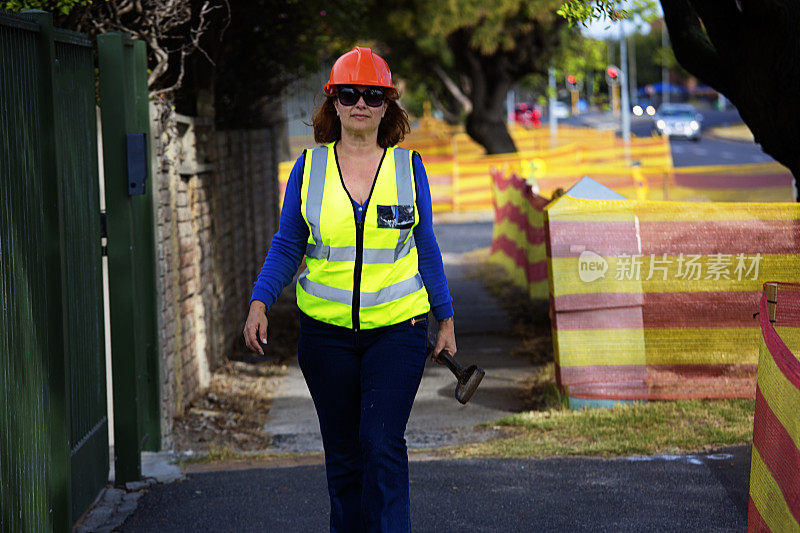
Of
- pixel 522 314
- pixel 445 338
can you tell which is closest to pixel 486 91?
pixel 522 314

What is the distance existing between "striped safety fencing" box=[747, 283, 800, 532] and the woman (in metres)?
1.11

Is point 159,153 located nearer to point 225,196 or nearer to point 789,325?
point 225,196

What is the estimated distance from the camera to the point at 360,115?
4102 millimetres

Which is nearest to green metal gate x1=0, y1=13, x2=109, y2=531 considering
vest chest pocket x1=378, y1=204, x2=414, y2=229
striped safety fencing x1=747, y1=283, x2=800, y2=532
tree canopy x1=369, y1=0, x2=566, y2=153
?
vest chest pocket x1=378, y1=204, x2=414, y2=229

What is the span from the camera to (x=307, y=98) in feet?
53.5

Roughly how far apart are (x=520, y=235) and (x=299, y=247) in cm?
959

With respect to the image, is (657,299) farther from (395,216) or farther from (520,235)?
(520,235)

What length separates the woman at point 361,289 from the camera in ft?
13.1

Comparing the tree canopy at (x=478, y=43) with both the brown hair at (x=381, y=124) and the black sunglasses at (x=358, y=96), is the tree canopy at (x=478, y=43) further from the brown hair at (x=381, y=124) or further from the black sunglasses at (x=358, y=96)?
the black sunglasses at (x=358, y=96)

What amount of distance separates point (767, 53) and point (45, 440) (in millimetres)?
5125

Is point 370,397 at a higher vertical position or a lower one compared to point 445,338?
lower

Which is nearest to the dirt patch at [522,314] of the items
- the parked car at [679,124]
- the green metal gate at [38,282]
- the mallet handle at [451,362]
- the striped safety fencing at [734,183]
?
the striped safety fencing at [734,183]

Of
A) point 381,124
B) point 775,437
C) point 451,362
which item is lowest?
point 775,437

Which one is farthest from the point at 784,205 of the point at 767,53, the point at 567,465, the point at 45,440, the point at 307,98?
the point at 307,98
